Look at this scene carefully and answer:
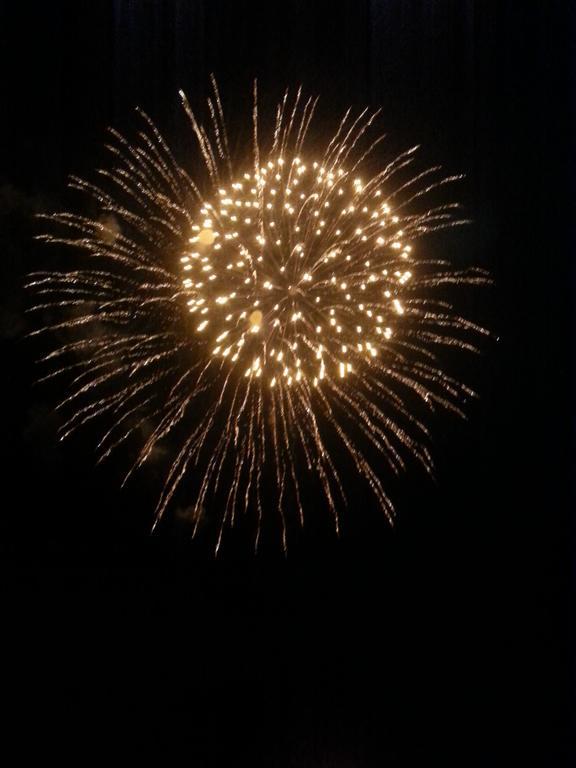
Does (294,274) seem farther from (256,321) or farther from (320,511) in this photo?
(320,511)

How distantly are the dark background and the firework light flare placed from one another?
7 cm

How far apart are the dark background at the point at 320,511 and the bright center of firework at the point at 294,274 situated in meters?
0.24

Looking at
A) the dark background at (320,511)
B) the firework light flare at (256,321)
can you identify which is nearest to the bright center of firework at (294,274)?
the firework light flare at (256,321)

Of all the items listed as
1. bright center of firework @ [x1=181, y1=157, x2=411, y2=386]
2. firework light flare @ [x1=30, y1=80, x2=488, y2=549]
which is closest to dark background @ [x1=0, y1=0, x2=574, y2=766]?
firework light flare @ [x1=30, y1=80, x2=488, y2=549]

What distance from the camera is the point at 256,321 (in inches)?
65.8

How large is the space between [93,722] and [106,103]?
1621mm

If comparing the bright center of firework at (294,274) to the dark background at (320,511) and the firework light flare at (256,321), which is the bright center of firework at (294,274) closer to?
the firework light flare at (256,321)

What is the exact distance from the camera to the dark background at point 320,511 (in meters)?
1.82

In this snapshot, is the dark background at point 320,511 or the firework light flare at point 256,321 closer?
the firework light flare at point 256,321

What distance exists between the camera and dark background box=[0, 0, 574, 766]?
1.82m

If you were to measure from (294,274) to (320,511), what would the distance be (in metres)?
0.61

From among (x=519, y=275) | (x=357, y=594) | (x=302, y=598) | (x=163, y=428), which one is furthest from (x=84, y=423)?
(x=519, y=275)

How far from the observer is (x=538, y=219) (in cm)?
190

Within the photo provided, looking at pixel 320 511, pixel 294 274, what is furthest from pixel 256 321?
pixel 320 511
